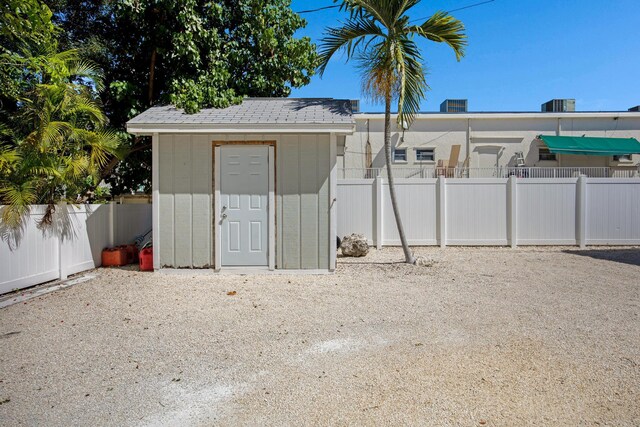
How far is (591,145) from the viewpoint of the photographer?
54.3 feet

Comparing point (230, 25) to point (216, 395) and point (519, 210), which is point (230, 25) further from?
point (216, 395)

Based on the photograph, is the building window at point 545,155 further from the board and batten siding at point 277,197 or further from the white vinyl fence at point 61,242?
the white vinyl fence at point 61,242

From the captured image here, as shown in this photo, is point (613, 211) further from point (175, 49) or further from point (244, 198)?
point (175, 49)

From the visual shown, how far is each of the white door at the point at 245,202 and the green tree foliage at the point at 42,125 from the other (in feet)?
7.38

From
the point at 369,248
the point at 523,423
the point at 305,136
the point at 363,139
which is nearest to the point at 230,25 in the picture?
the point at 305,136

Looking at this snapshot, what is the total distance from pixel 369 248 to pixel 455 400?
754 cm

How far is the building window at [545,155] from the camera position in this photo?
1731 centimetres

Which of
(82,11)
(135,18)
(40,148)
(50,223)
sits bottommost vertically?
(50,223)

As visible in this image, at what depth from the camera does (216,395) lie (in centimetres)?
299

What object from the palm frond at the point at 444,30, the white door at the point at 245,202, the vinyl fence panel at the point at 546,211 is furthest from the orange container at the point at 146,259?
the vinyl fence panel at the point at 546,211

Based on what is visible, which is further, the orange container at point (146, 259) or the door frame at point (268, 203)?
the orange container at point (146, 259)

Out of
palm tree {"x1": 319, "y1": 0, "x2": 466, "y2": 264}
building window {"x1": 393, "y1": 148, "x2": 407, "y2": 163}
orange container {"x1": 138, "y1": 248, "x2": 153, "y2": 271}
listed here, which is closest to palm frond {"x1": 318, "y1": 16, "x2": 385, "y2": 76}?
palm tree {"x1": 319, "y1": 0, "x2": 466, "y2": 264}

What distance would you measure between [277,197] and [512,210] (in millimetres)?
6297

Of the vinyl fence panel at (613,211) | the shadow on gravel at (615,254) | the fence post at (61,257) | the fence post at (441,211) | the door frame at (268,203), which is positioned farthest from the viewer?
the fence post at (441,211)
